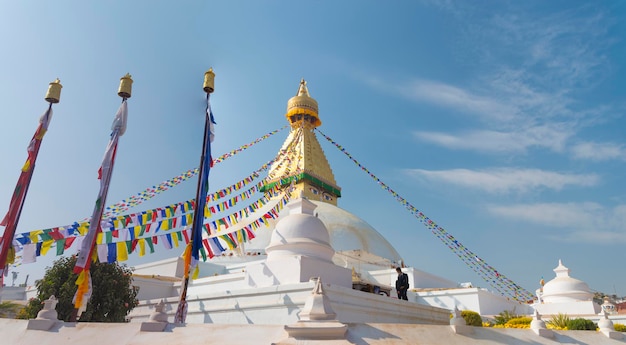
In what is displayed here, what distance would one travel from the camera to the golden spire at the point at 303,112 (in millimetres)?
33875

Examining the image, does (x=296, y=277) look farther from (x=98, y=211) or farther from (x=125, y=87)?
(x=125, y=87)

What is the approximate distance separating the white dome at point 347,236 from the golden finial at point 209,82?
37.4 ft

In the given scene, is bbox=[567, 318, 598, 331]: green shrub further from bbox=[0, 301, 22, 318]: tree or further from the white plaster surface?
bbox=[0, 301, 22, 318]: tree

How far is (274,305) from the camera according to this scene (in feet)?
29.7

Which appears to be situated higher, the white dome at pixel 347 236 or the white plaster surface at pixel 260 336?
the white dome at pixel 347 236

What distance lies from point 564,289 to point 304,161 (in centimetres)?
1756

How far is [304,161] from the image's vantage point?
30438 millimetres

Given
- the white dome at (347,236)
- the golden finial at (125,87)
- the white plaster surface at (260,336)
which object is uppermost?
the golden finial at (125,87)

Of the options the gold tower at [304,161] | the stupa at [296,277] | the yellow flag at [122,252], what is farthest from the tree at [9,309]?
the gold tower at [304,161]

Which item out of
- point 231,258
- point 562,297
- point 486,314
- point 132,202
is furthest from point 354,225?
point 132,202

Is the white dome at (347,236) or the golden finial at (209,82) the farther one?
the white dome at (347,236)

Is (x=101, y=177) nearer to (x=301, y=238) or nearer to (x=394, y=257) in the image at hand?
(x=301, y=238)

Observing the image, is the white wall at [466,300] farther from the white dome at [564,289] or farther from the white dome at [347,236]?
the white dome at [347,236]

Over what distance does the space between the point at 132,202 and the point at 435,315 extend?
36.9ft
